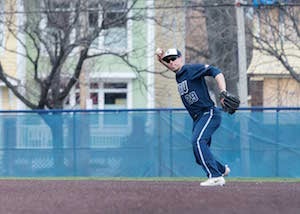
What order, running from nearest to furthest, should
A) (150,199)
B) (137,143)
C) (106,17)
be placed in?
(150,199) → (137,143) → (106,17)

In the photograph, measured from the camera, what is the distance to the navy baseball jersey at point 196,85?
9.89 metres

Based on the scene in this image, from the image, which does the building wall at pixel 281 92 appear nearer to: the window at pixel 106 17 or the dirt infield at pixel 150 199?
the window at pixel 106 17

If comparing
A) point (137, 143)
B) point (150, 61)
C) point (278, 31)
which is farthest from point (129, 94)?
point (137, 143)

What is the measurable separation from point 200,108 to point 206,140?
44cm

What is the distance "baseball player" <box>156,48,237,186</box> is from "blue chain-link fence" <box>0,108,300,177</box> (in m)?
7.56

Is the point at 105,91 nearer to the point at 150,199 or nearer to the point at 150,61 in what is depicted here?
the point at 150,61

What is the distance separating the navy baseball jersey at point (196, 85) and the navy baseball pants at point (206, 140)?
0.11 metres

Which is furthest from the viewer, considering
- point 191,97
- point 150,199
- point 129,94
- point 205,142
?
point 129,94

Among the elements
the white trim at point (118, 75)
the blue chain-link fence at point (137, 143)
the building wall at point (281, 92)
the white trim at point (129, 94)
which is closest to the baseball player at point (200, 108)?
the blue chain-link fence at point (137, 143)

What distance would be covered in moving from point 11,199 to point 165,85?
68.2ft

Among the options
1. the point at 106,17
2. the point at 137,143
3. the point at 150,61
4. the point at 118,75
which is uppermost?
the point at 106,17

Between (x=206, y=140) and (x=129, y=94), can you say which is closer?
(x=206, y=140)

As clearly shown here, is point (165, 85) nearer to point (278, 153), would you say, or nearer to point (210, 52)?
point (210, 52)

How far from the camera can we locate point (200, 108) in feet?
32.7
